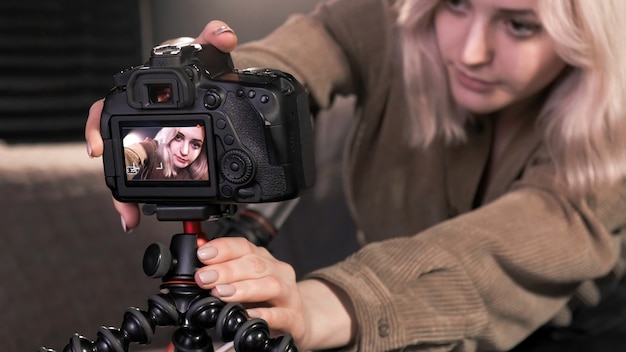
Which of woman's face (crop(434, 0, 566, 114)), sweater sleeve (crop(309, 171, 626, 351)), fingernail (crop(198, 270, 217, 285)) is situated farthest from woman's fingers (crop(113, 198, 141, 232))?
woman's face (crop(434, 0, 566, 114))

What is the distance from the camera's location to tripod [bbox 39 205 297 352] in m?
0.66

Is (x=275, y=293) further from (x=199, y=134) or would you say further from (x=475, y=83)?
(x=475, y=83)

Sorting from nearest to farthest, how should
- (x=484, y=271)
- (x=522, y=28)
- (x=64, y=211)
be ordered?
(x=484, y=271) < (x=522, y=28) < (x=64, y=211)

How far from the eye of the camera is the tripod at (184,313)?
0.66 metres

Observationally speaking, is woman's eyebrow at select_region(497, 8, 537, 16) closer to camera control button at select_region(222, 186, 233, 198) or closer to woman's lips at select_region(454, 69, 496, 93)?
woman's lips at select_region(454, 69, 496, 93)

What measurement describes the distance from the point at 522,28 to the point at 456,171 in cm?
27

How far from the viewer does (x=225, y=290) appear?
69 centimetres

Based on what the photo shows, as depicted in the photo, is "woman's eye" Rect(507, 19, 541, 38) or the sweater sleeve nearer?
the sweater sleeve

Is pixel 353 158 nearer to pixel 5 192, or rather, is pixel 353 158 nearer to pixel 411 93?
pixel 411 93

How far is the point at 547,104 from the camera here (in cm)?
120

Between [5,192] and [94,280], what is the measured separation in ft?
0.63

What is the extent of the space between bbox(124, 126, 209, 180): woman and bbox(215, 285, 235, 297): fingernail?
0.28 ft

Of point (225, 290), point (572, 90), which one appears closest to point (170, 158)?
point (225, 290)

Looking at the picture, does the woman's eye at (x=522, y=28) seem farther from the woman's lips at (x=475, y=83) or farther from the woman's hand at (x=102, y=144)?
the woman's hand at (x=102, y=144)
